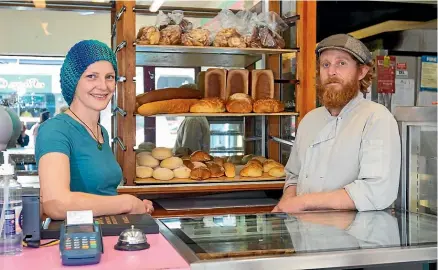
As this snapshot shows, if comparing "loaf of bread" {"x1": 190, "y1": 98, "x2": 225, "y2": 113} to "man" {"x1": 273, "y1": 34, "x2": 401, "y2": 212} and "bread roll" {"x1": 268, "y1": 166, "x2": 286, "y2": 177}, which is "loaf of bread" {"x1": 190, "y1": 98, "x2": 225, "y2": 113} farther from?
"man" {"x1": 273, "y1": 34, "x2": 401, "y2": 212}

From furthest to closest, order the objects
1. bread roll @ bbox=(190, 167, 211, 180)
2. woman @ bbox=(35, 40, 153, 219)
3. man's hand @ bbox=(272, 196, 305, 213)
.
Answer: bread roll @ bbox=(190, 167, 211, 180), man's hand @ bbox=(272, 196, 305, 213), woman @ bbox=(35, 40, 153, 219)

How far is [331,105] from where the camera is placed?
225 centimetres

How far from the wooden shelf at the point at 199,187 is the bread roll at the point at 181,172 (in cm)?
8

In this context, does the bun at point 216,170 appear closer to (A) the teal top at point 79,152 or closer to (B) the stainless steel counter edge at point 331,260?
(A) the teal top at point 79,152

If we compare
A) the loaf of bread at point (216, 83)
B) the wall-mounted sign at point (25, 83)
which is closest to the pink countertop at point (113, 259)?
the loaf of bread at point (216, 83)

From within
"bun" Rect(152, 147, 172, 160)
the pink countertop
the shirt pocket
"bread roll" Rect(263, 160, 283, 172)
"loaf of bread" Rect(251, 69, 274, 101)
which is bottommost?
the pink countertop

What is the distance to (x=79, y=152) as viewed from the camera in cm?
182

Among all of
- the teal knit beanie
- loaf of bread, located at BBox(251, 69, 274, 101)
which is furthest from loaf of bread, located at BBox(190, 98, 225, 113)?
the teal knit beanie

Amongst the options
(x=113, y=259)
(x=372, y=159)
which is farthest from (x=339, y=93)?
(x=113, y=259)

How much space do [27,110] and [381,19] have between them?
3.42 m

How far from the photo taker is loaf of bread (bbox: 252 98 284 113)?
3092mm

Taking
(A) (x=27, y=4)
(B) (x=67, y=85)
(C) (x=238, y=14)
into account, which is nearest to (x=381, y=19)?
(C) (x=238, y=14)

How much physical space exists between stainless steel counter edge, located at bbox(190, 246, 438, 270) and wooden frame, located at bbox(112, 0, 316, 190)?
1760 mm

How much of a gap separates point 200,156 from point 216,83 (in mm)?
469
